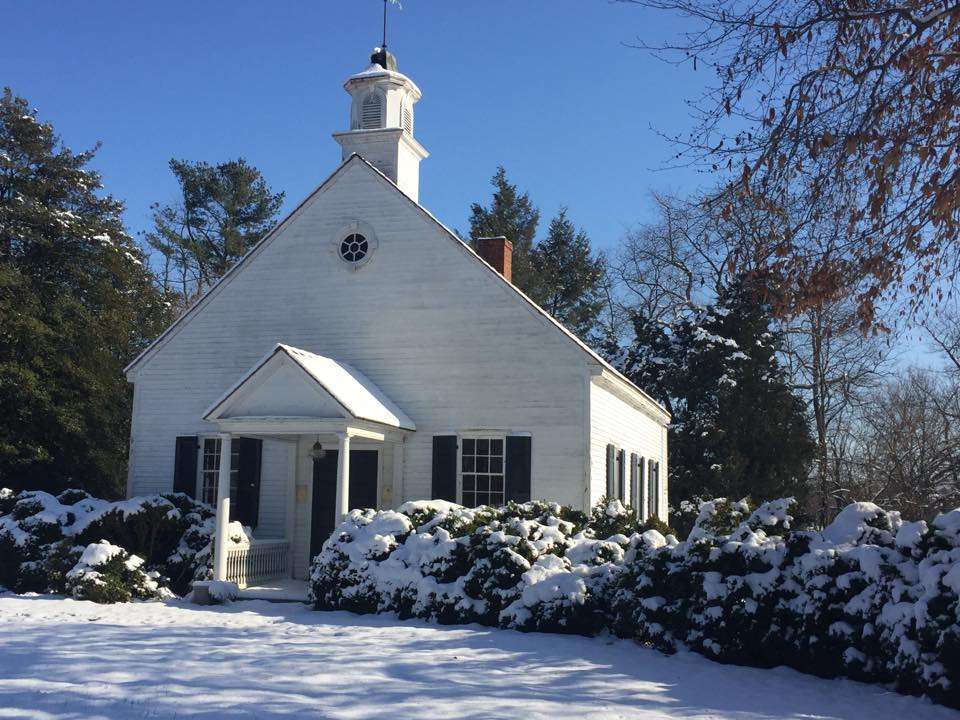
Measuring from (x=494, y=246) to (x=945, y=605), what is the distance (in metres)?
13.1

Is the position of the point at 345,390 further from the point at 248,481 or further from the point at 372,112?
the point at 372,112

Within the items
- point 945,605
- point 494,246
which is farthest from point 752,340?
point 945,605

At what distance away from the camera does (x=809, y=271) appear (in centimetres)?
1027

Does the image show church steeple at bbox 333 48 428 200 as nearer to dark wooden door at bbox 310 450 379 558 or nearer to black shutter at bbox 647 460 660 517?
dark wooden door at bbox 310 450 379 558

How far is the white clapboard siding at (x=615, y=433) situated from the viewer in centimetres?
1603

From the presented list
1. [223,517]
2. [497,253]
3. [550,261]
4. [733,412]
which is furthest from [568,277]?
[223,517]

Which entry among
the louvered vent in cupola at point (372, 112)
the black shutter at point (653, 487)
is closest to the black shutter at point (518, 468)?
the louvered vent in cupola at point (372, 112)

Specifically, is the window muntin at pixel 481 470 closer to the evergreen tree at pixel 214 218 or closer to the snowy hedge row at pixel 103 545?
the snowy hedge row at pixel 103 545

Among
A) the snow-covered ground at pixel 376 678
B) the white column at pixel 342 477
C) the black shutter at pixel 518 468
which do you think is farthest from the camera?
the black shutter at pixel 518 468

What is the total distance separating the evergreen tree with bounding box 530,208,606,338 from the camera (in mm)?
44062

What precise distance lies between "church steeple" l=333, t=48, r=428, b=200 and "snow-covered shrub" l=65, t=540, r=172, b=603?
30.7 ft

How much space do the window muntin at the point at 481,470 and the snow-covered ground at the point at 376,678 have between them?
4.96 meters

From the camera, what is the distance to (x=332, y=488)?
Result: 1667 cm

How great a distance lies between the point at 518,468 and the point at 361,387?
3101mm
